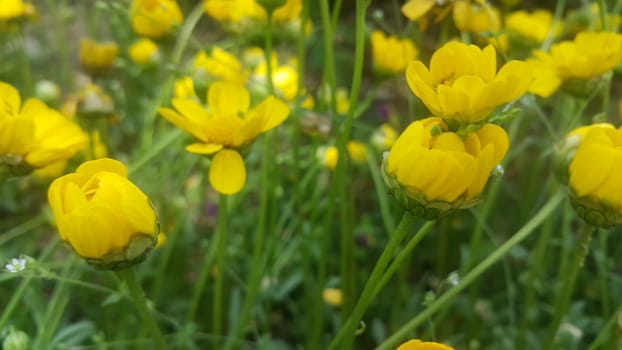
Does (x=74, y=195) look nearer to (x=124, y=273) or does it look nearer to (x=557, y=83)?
(x=124, y=273)

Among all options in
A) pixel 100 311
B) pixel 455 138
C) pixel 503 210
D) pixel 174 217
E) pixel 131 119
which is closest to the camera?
pixel 455 138

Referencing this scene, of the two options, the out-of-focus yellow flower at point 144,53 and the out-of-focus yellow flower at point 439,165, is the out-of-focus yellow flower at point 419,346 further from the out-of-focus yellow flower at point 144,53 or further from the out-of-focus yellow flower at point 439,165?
the out-of-focus yellow flower at point 144,53

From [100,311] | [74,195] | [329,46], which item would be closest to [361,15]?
[329,46]

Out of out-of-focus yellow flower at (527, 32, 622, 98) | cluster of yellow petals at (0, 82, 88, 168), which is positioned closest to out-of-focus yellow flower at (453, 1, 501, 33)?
out-of-focus yellow flower at (527, 32, 622, 98)

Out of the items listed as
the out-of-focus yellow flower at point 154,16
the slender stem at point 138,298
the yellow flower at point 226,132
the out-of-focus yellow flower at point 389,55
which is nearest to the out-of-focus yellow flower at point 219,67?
the out-of-focus yellow flower at point 154,16

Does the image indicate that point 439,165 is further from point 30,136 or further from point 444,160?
point 30,136

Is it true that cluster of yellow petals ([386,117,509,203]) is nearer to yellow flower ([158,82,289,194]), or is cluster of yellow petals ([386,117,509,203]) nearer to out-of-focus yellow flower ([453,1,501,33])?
yellow flower ([158,82,289,194])

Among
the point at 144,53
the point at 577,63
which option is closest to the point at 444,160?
the point at 577,63
